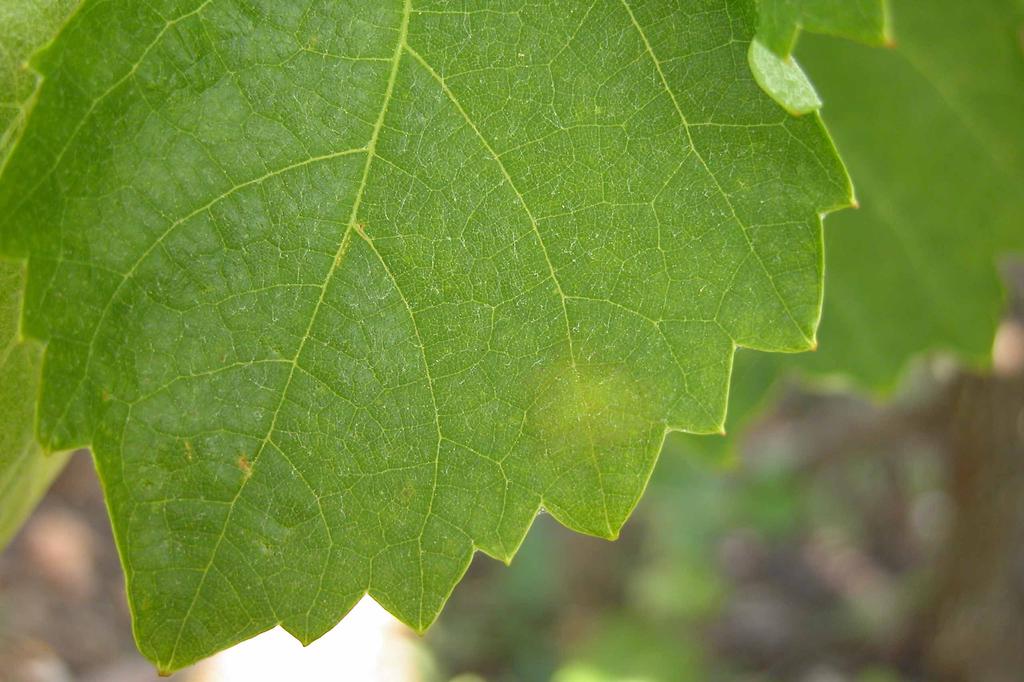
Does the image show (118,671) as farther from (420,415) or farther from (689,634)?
(420,415)

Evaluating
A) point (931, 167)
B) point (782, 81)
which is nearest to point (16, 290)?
point (782, 81)

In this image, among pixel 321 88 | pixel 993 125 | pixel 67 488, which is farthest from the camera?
pixel 67 488

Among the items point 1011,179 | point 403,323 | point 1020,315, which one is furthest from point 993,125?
point 1020,315

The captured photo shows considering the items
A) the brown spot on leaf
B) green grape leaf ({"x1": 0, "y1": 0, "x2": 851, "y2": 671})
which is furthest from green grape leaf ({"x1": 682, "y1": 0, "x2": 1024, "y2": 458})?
the brown spot on leaf

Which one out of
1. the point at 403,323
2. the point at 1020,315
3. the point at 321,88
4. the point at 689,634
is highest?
the point at 321,88

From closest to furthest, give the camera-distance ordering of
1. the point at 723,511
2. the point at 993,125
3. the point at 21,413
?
1. the point at 21,413
2. the point at 993,125
3. the point at 723,511

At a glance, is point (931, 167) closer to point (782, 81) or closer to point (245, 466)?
point (782, 81)

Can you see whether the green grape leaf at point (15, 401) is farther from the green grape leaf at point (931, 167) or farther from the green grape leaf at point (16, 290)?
the green grape leaf at point (931, 167)
